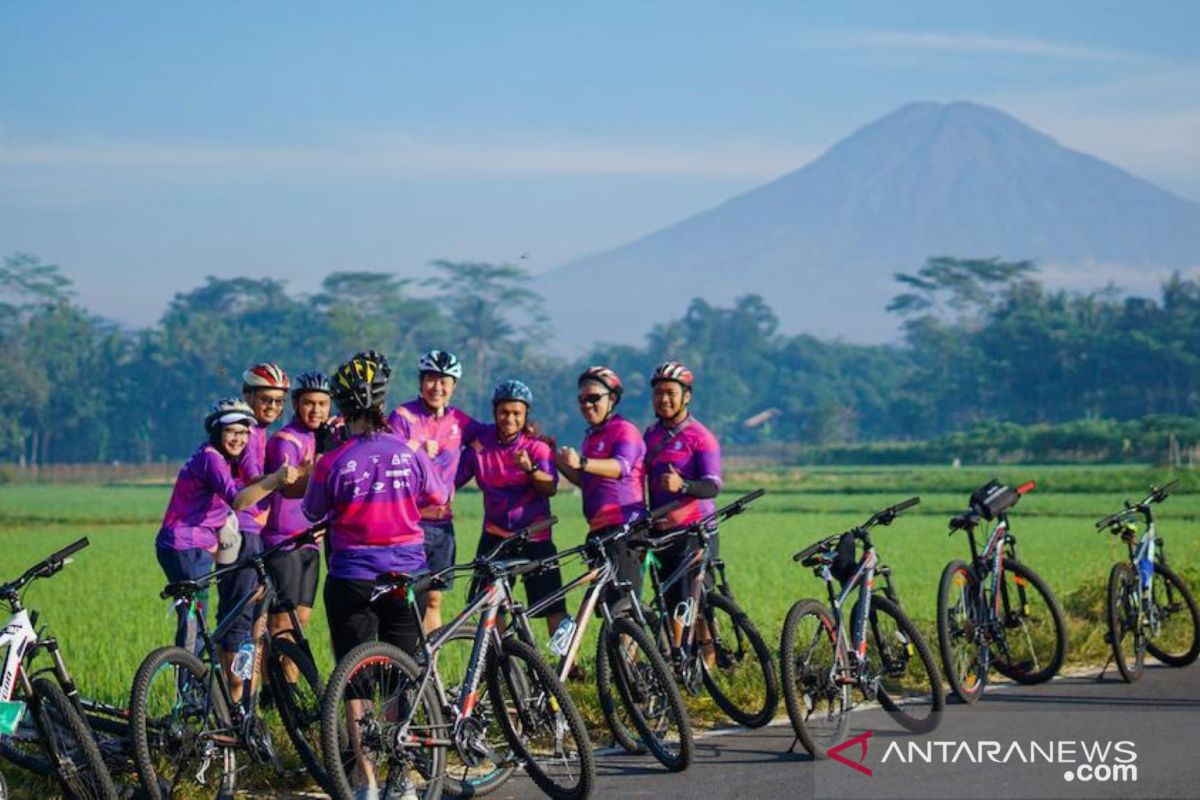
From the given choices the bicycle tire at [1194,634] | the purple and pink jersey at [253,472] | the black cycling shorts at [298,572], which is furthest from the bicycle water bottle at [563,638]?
the bicycle tire at [1194,634]

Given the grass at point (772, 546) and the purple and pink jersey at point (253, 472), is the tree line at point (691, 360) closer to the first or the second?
the grass at point (772, 546)

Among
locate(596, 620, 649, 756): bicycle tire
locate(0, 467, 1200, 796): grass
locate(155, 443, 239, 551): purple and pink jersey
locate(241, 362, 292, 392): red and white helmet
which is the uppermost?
Result: locate(241, 362, 292, 392): red and white helmet

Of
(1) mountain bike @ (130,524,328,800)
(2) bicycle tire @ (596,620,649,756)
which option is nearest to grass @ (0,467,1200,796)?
(2) bicycle tire @ (596,620,649,756)

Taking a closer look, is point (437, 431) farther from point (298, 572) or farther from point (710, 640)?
point (710, 640)

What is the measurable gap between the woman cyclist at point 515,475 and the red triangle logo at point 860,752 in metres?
1.66

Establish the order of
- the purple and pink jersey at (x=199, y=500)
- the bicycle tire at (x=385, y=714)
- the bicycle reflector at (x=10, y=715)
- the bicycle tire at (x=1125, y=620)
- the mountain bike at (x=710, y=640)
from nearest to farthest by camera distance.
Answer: the bicycle reflector at (x=10, y=715)
the bicycle tire at (x=385, y=714)
the purple and pink jersey at (x=199, y=500)
the mountain bike at (x=710, y=640)
the bicycle tire at (x=1125, y=620)

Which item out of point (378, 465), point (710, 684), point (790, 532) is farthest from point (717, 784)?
point (790, 532)

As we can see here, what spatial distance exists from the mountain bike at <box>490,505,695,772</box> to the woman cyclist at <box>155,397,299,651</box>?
1.44 m

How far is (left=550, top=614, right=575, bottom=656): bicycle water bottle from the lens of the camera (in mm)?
7344

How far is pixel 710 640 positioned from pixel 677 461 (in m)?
1.14

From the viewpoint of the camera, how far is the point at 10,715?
6008mm

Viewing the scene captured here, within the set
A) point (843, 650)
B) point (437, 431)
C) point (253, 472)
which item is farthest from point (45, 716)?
point (843, 650)

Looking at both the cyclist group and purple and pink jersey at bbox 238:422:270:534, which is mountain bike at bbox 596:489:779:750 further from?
purple and pink jersey at bbox 238:422:270:534

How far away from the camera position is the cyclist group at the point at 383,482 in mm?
6895
